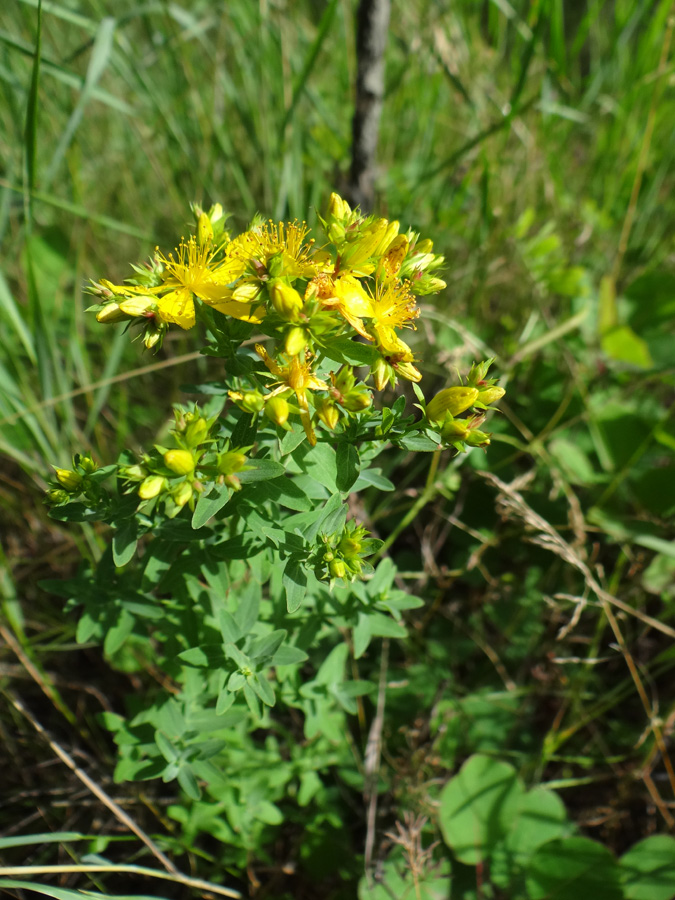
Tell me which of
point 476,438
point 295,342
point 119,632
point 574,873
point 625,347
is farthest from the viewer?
point 625,347

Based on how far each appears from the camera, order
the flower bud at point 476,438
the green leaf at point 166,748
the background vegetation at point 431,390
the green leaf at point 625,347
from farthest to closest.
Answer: the green leaf at point 625,347, the background vegetation at point 431,390, the green leaf at point 166,748, the flower bud at point 476,438

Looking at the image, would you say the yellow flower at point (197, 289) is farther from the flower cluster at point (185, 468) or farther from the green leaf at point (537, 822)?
the green leaf at point (537, 822)

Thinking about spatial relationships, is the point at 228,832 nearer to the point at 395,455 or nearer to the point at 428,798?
the point at 428,798

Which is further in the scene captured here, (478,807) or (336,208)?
(478,807)

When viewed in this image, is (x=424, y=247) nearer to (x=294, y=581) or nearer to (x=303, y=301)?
(x=303, y=301)

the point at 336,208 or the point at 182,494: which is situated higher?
the point at 336,208

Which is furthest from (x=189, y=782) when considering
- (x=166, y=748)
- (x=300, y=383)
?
(x=300, y=383)

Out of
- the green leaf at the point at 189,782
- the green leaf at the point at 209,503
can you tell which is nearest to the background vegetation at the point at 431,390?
the green leaf at the point at 189,782

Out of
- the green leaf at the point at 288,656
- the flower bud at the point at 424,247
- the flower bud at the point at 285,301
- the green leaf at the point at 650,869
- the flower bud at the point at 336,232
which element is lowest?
the green leaf at the point at 650,869
